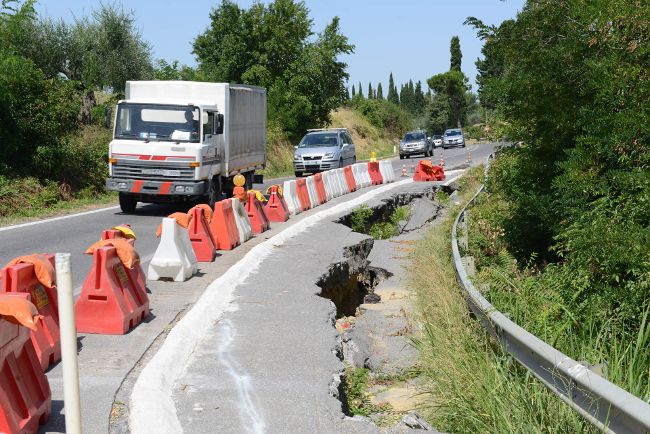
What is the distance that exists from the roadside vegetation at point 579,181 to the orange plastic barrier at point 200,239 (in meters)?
3.58

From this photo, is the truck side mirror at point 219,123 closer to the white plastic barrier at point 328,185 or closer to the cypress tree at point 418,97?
the white plastic barrier at point 328,185

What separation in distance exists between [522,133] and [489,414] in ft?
23.9

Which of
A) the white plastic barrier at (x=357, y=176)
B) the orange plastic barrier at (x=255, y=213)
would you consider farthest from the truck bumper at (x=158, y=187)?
the white plastic barrier at (x=357, y=176)

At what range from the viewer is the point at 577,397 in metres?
4.34

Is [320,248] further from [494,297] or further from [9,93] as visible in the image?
[9,93]

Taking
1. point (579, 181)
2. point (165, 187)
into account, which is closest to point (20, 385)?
point (579, 181)

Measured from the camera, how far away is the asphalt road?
41.2 ft

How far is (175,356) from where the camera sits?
6.51 metres

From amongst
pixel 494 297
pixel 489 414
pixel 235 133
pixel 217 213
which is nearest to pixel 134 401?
pixel 489 414

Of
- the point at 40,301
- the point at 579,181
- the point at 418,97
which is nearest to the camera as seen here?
the point at 40,301

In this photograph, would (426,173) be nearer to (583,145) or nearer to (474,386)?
(583,145)

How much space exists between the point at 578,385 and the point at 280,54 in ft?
171

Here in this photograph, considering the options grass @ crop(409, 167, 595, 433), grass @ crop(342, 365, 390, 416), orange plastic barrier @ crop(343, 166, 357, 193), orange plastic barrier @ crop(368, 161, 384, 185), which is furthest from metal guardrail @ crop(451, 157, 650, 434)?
orange plastic barrier @ crop(368, 161, 384, 185)

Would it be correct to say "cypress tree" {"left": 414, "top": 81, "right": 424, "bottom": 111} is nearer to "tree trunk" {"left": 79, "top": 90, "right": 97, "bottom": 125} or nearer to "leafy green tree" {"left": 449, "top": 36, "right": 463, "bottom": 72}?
"leafy green tree" {"left": 449, "top": 36, "right": 463, "bottom": 72}
